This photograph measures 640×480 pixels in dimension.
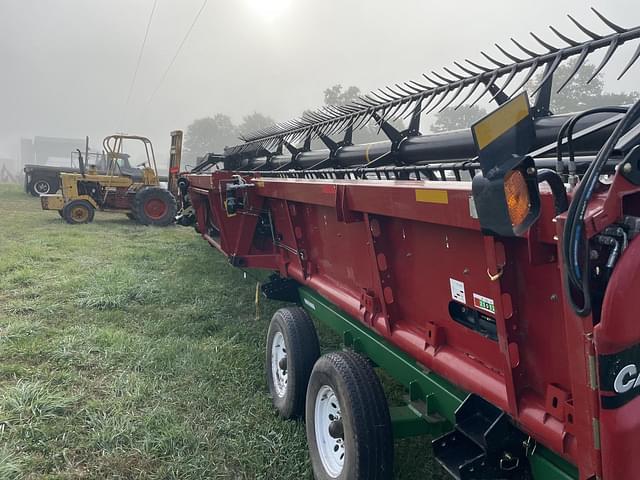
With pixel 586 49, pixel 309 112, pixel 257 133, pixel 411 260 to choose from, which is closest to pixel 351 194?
pixel 411 260

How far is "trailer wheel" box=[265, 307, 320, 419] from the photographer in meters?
2.97

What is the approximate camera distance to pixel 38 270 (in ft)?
22.0

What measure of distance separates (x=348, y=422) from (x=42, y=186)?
21.3 meters

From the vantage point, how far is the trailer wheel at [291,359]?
297cm

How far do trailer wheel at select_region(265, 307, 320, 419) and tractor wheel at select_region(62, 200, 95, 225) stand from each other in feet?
35.5

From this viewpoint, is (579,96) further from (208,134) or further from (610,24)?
(208,134)

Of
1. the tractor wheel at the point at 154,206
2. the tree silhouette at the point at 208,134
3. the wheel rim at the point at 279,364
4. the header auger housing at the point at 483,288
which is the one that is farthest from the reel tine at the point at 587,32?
the tree silhouette at the point at 208,134

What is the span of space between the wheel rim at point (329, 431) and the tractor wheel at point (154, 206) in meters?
10.9

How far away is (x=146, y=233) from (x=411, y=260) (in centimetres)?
991

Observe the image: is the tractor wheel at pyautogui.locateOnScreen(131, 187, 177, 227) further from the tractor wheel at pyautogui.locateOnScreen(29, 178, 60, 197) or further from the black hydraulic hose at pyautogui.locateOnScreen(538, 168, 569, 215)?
the black hydraulic hose at pyautogui.locateOnScreen(538, 168, 569, 215)

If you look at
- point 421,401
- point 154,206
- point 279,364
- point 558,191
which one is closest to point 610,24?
point 558,191

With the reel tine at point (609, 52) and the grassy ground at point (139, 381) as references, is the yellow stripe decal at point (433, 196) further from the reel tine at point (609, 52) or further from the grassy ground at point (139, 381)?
the grassy ground at point (139, 381)

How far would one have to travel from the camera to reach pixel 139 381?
11.7ft

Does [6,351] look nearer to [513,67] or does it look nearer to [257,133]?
[257,133]
